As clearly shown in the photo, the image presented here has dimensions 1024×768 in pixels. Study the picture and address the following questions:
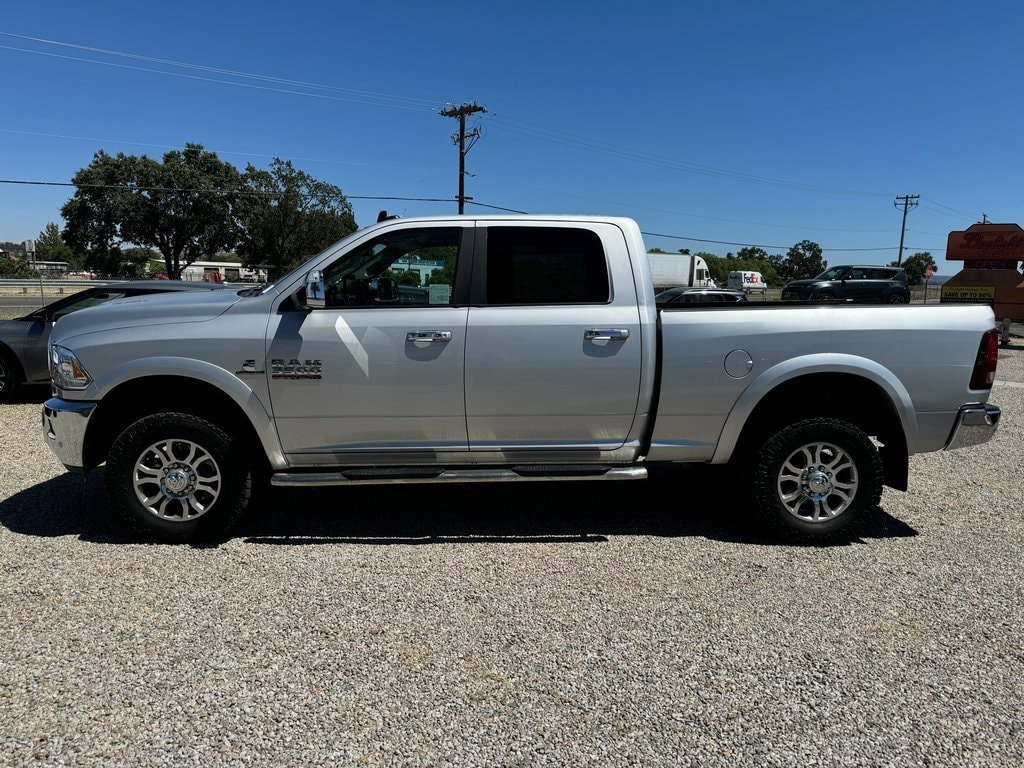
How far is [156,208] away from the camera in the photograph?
162 ft

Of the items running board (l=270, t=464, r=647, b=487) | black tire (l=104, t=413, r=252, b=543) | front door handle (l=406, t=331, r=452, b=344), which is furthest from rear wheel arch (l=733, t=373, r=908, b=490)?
black tire (l=104, t=413, r=252, b=543)

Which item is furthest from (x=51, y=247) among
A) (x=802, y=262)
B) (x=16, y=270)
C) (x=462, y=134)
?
(x=802, y=262)

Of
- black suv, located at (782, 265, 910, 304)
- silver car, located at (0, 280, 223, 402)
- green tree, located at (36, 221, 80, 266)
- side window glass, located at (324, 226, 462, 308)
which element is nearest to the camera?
side window glass, located at (324, 226, 462, 308)

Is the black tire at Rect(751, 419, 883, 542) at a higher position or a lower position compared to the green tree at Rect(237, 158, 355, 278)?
lower

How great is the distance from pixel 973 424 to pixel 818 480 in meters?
1.00

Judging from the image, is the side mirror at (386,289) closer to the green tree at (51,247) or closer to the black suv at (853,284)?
the black suv at (853,284)

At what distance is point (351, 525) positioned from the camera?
15.1 feet

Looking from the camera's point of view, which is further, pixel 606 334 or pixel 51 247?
pixel 51 247

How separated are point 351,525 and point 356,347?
4.35 ft

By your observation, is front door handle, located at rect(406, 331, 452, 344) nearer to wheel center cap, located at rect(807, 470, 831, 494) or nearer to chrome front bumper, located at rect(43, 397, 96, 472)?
chrome front bumper, located at rect(43, 397, 96, 472)

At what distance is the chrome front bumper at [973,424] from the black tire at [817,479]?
0.52m

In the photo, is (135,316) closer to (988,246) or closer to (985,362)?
(985,362)

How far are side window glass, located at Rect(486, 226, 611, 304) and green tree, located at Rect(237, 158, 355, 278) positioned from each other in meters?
49.4

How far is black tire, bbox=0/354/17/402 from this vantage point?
854cm
